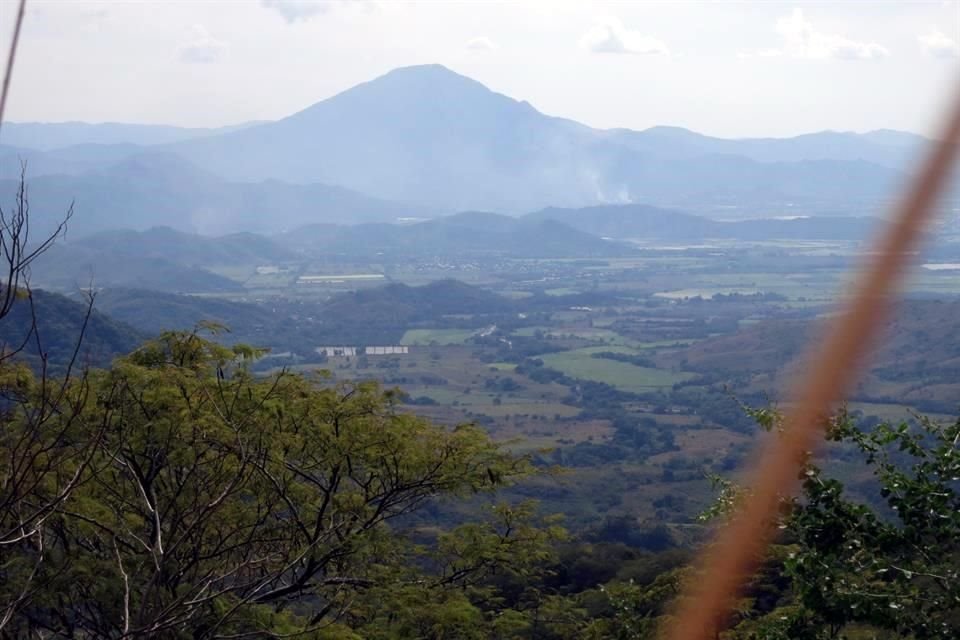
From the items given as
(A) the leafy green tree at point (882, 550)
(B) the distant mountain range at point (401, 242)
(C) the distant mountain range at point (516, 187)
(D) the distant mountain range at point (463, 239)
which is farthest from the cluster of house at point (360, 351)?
(C) the distant mountain range at point (516, 187)

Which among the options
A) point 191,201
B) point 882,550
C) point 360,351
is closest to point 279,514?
point 882,550

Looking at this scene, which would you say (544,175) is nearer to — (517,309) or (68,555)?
(517,309)

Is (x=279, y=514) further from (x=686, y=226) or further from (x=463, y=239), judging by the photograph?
(x=686, y=226)

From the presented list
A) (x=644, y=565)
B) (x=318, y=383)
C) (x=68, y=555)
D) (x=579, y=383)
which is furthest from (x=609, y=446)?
(x=68, y=555)

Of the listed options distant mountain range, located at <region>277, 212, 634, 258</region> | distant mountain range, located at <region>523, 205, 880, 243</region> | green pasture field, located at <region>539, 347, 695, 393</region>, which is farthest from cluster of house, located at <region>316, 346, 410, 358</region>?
distant mountain range, located at <region>277, 212, 634, 258</region>

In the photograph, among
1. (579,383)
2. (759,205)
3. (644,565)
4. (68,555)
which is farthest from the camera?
(759,205)

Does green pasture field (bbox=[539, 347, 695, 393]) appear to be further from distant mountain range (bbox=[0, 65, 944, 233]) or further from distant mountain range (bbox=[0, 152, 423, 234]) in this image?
distant mountain range (bbox=[0, 152, 423, 234])

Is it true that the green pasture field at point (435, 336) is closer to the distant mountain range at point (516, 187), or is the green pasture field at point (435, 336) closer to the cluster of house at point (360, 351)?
the cluster of house at point (360, 351)
